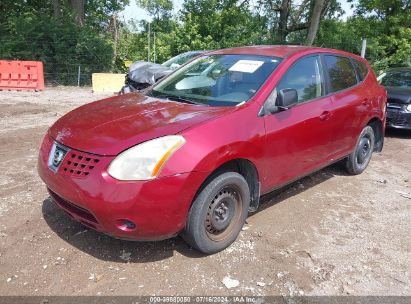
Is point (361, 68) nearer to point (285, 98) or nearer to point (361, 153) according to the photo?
point (361, 153)

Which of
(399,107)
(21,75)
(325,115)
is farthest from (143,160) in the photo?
(21,75)

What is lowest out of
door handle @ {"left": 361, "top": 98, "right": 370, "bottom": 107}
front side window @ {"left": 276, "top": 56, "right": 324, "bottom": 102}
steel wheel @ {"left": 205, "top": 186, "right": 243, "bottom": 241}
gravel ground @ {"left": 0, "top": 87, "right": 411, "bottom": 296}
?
gravel ground @ {"left": 0, "top": 87, "right": 411, "bottom": 296}

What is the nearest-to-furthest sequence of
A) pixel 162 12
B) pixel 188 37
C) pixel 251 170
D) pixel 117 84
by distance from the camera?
pixel 251 170, pixel 117 84, pixel 188 37, pixel 162 12

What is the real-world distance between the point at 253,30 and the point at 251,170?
20839mm

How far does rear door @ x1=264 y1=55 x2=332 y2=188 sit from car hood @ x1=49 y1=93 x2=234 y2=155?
0.62 m

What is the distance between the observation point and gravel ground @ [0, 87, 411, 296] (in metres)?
3.08

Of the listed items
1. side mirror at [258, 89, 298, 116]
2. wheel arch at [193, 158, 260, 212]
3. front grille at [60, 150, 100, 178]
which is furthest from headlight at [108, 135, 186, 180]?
side mirror at [258, 89, 298, 116]

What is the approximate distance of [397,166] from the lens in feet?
21.2

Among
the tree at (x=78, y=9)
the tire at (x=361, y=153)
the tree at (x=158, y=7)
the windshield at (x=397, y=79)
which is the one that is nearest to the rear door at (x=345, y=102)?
the tire at (x=361, y=153)

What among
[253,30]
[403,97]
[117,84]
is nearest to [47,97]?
[117,84]

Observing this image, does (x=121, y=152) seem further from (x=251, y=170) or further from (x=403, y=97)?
(x=403, y=97)

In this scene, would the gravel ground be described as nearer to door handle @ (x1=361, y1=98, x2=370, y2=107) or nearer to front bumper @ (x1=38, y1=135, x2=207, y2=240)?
front bumper @ (x1=38, y1=135, x2=207, y2=240)

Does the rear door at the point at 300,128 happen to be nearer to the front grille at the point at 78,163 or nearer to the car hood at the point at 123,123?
the car hood at the point at 123,123

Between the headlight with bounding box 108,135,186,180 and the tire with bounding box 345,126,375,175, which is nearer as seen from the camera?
the headlight with bounding box 108,135,186,180
